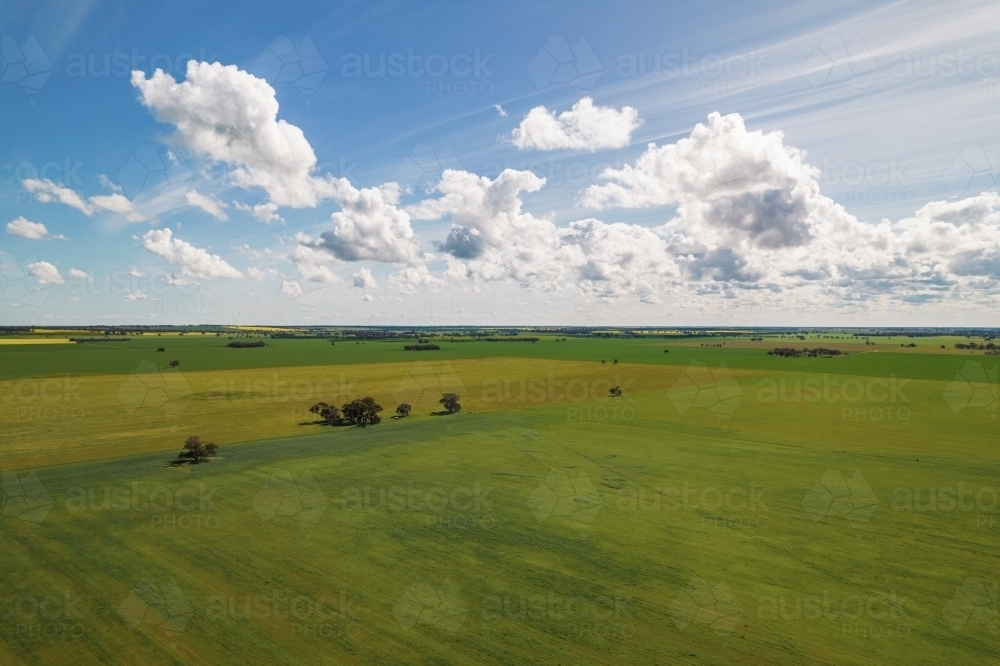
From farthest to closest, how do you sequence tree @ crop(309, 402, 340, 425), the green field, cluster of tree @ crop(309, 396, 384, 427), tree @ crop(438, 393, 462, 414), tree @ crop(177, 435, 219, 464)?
tree @ crop(438, 393, 462, 414)
cluster of tree @ crop(309, 396, 384, 427)
tree @ crop(309, 402, 340, 425)
tree @ crop(177, 435, 219, 464)
the green field

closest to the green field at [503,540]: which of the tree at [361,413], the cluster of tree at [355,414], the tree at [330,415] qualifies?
the tree at [361,413]

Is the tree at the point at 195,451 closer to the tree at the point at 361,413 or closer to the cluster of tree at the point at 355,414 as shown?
the cluster of tree at the point at 355,414

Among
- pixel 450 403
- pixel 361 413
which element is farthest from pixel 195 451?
pixel 450 403

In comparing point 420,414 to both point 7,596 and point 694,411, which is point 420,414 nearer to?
point 694,411

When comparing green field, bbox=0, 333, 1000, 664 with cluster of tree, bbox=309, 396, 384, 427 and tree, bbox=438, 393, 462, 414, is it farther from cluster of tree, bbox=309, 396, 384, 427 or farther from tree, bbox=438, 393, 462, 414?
tree, bbox=438, 393, 462, 414

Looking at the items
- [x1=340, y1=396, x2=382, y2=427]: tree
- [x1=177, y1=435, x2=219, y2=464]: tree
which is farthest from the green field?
[x1=340, y1=396, x2=382, y2=427]: tree

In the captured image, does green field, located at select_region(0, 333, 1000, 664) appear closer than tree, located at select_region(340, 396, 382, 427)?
Yes

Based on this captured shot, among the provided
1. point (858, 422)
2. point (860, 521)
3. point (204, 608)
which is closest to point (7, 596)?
point (204, 608)

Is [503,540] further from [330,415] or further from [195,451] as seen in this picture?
[330,415]
